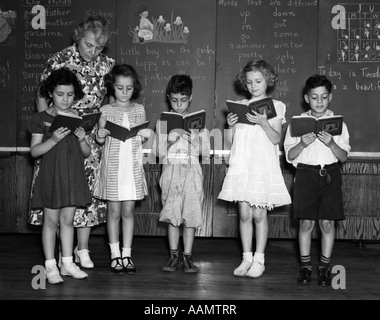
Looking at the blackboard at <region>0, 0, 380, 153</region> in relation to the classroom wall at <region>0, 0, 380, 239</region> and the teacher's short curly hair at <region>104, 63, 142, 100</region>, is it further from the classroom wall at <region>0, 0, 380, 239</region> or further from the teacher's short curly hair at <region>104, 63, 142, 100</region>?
the teacher's short curly hair at <region>104, 63, 142, 100</region>

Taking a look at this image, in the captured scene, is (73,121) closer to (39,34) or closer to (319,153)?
(319,153)

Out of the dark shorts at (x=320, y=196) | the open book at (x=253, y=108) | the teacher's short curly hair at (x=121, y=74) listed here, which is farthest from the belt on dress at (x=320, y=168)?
the teacher's short curly hair at (x=121, y=74)

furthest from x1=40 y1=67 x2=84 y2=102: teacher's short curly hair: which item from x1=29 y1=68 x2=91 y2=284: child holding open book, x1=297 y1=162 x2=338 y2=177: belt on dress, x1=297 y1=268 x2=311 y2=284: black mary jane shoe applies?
x1=297 y1=268 x2=311 y2=284: black mary jane shoe

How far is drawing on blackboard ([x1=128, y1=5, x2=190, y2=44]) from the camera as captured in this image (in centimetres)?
552

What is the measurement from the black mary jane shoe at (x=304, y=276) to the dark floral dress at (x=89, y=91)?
1.29 meters

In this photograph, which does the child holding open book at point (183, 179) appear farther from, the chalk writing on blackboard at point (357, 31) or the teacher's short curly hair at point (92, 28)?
the chalk writing on blackboard at point (357, 31)

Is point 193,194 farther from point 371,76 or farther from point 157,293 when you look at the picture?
point 371,76

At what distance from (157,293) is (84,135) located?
38.5 inches

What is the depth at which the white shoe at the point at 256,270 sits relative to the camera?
419cm

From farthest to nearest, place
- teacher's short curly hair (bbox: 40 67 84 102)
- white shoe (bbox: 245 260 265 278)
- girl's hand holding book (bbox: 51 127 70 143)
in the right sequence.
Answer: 1. white shoe (bbox: 245 260 265 278)
2. teacher's short curly hair (bbox: 40 67 84 102)
3. girl's hand holding book (bbox: 51 127 70 143)

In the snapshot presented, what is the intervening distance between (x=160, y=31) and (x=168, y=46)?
132 millimetres

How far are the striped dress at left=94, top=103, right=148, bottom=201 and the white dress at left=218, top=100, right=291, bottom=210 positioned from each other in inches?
21.0

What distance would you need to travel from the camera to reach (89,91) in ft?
14.2
